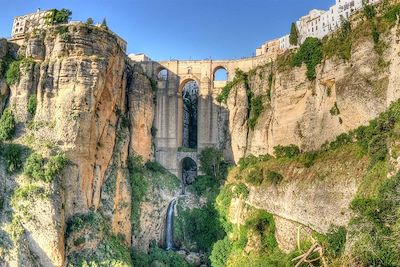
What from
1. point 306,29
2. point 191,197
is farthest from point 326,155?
point 306,29

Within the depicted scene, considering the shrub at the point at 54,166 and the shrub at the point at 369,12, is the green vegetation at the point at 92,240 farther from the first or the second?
the shrub at the point at 369,12

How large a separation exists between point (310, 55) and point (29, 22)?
93.2 ft

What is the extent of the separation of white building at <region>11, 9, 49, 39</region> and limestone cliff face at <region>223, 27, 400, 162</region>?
1861cm

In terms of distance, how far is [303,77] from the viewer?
108 feet

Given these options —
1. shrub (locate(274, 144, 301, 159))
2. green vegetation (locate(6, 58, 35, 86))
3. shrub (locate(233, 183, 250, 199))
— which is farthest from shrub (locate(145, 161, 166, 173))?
green vegetation (locate(6, 58, 35, 86))

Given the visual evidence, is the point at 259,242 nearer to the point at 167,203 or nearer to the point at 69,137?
the point at 167,203

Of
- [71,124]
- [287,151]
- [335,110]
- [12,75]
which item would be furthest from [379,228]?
[12,75]

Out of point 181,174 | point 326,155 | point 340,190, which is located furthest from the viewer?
point 181,174

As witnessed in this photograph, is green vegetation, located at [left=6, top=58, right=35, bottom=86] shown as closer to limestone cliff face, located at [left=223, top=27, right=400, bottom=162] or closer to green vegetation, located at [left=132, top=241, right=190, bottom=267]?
green vegetation, located at [left=132, top=241, right=190, bottom=267]

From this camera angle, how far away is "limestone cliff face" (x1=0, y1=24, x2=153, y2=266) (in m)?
28.3

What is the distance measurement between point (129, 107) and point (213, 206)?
11.5m

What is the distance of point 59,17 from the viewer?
120 feet

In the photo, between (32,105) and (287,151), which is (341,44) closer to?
(287,151)

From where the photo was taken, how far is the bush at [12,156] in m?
29.3
